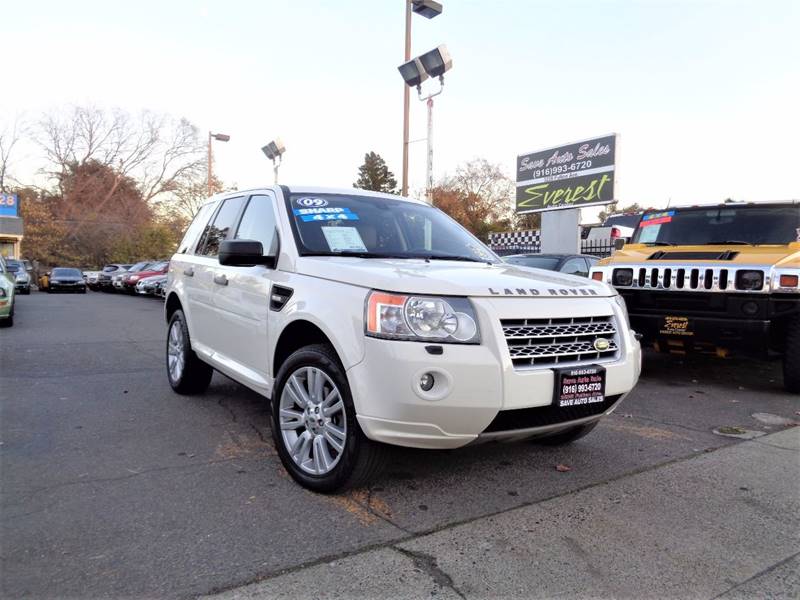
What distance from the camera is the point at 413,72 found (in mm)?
14133

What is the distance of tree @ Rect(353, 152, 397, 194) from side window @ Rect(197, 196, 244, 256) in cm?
6364

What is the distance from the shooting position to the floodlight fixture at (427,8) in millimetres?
13711

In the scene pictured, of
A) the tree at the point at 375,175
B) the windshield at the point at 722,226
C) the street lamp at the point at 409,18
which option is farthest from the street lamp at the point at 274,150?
the tree at the point at 375,175

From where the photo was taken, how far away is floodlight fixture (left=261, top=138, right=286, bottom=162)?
20328mm

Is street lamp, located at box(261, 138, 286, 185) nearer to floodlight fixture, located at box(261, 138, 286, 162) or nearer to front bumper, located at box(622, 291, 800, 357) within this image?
floodlight fixture, located at box(261, 138, 286, 162)

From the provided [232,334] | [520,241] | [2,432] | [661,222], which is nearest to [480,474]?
[232,334]

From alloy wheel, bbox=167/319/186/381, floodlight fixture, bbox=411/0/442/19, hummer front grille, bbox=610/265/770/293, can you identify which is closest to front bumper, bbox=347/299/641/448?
alloy wheel, bbox=167/319/186/381

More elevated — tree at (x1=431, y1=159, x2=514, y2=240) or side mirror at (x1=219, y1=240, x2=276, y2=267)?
tree at (x1=431, y1=159, x2=514, y2=240)

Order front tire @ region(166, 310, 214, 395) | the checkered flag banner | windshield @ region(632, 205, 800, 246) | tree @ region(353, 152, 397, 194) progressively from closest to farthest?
front tire @ region(166, 310, 214, 395)
windshield @ region(632, 205, 800, 246)
the checkered flag banner
tree @ region(353, 152, 397, 194)

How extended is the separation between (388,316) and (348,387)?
437 mm

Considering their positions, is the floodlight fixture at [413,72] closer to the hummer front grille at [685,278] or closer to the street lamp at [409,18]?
the street lamp at [409,18]

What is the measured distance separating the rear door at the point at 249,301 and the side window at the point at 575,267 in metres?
6.52

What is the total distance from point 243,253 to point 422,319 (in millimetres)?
1364

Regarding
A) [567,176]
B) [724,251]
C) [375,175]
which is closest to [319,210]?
[724,251]
